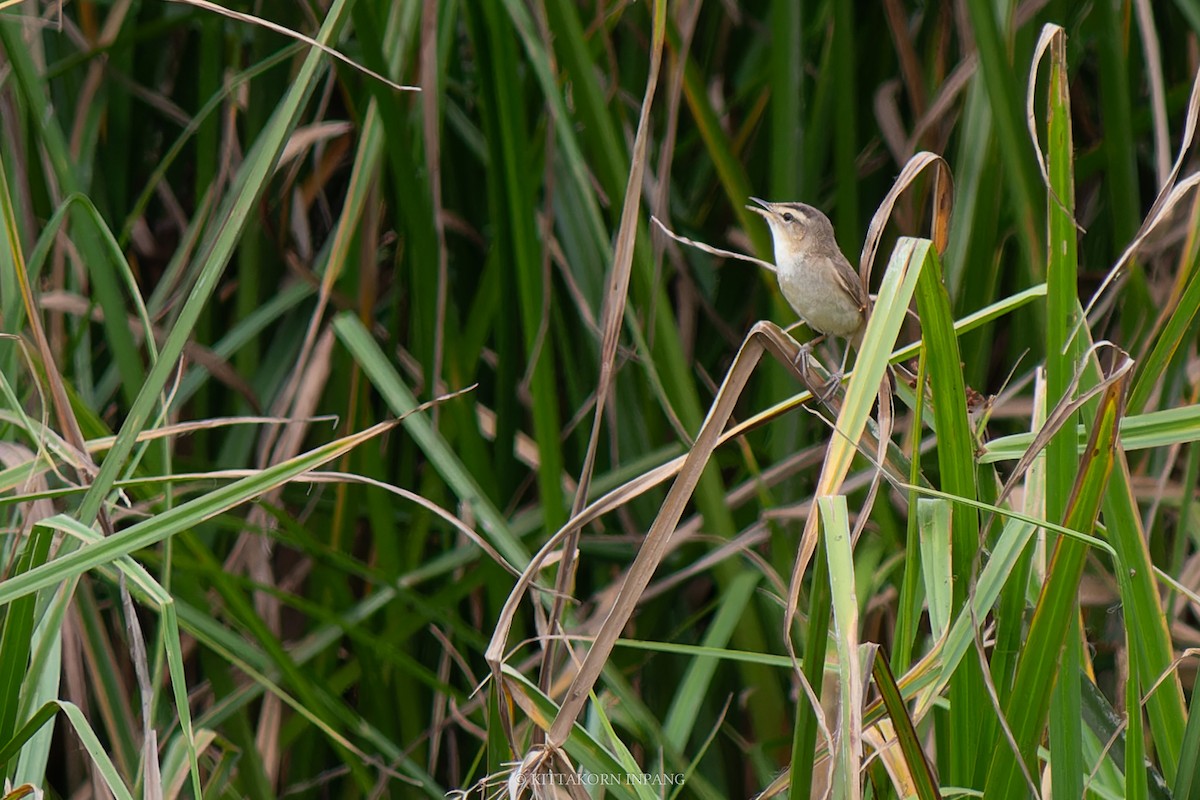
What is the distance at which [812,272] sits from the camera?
171 cm

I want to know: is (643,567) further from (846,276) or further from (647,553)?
(846,276)

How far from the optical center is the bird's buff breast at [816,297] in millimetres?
1707

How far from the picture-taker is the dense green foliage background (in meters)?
1.48

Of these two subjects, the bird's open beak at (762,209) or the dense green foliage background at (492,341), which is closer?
the dense green foliage background at (492,341)

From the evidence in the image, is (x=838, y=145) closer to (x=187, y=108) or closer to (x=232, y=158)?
(x=232, y=158)

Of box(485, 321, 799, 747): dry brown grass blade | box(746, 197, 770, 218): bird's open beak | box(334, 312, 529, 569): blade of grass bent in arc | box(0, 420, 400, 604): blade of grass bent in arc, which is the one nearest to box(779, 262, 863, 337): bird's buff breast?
box(746, 197, 770, 218): bird's open beak

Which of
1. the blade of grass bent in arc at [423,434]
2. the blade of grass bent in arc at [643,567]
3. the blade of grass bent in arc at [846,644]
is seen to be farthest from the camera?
the blade of grass bent in arc at [423,434]

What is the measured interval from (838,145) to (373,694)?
42.4 inches

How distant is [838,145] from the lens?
1.83m

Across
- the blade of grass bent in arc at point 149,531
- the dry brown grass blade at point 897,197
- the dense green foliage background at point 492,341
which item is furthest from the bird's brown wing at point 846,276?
the blade of grass bent in arc at point 149,531

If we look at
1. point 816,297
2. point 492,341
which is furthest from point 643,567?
point 492,341

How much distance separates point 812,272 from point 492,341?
75 cm

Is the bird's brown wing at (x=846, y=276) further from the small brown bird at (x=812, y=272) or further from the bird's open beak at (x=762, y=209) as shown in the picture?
the bird's open beak at (x=762, y=209)

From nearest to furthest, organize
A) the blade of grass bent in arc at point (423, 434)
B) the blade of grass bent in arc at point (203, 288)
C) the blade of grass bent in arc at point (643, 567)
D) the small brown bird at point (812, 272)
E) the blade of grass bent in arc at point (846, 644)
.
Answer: the blade of grass bent in arc at point (846, 644) < the blade of grass bent in arc at point (643, 567) < the blade of grass bent in arc at point (203, 288) < the blade of grass bent in arc at point (423, 434) < the small brown bird at point (812, 272)
